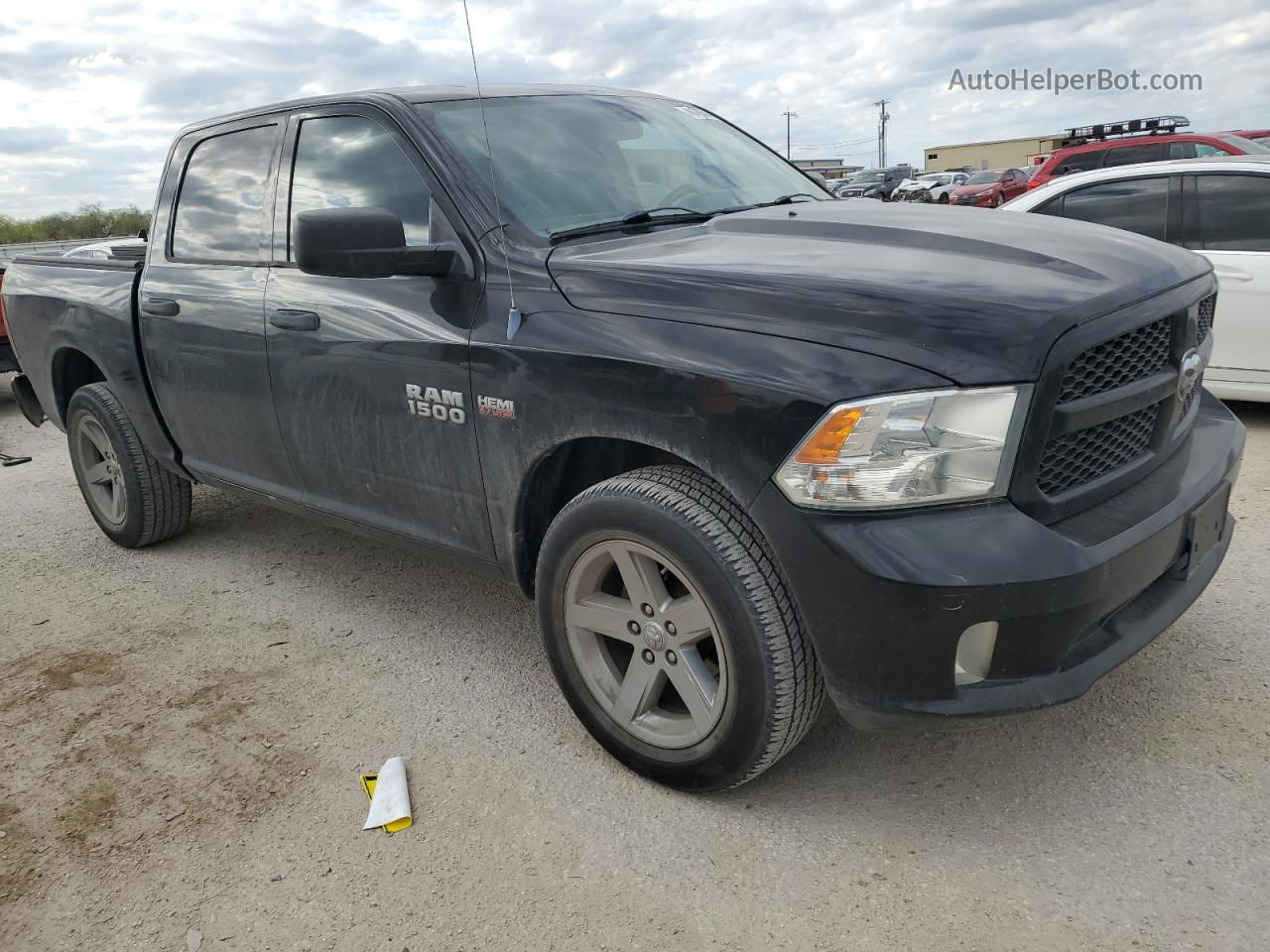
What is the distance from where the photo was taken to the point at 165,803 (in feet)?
9.28

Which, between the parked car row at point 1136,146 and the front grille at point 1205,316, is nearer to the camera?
the front grille at point 1205,316

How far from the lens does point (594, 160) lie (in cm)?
321

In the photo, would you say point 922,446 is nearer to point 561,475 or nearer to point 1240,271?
point 561,475

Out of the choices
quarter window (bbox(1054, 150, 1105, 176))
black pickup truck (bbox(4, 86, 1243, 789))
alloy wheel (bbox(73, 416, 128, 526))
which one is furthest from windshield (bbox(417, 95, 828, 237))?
quarter window (bbox(1054, 150, 1105, 176))

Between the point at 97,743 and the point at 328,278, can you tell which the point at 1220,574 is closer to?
the point at 328,278

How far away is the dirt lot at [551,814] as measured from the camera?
224 cm

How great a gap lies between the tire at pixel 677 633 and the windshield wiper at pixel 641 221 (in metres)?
0.78

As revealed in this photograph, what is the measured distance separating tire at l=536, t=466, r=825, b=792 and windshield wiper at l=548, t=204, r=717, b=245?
775 mm

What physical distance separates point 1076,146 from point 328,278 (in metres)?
12.7

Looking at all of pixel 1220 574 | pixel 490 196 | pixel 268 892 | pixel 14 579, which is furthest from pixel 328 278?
pixel 1220 574

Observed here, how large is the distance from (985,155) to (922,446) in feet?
252

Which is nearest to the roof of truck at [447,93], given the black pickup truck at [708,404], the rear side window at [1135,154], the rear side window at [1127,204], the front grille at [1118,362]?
the black pickup truck at [708,404]

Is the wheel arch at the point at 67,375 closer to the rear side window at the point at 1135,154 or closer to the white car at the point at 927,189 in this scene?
the white car at the point at 927,189

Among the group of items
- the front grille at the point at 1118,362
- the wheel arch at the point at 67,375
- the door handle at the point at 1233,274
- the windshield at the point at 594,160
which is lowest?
the wheel arch at the point at 67,375
